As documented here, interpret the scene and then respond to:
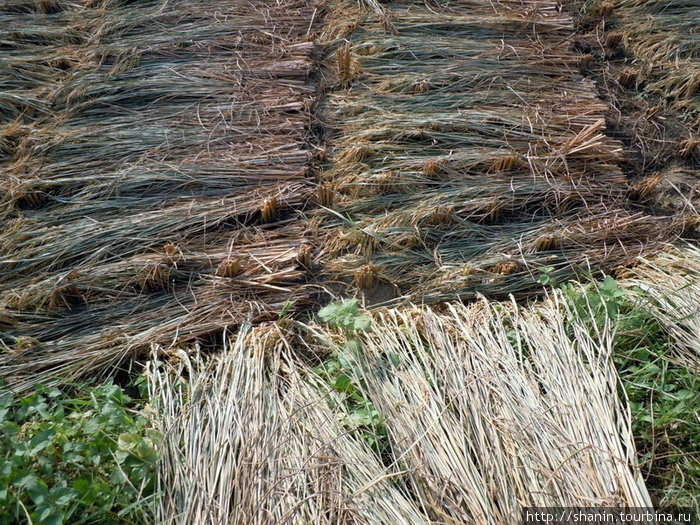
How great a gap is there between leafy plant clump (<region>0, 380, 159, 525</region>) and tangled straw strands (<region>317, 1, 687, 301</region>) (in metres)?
1.24

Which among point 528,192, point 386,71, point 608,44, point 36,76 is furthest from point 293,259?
point 608,44

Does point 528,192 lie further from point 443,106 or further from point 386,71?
point 386,71

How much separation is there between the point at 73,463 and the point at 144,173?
1.64 meters

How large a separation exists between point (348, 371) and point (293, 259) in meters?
0.71

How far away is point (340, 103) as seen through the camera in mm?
3820

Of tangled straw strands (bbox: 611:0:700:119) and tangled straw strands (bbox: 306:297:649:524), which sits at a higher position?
tangled straw strands (bbox: 611:0:700:119)

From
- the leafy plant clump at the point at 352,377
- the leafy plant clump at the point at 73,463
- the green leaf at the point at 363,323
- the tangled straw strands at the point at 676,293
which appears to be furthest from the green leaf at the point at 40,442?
the tangled straw strands at the point at 676,293

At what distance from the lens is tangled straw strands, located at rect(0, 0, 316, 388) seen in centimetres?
278

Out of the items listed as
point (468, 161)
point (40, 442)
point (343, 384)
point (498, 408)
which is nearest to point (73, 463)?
point (40, 442)

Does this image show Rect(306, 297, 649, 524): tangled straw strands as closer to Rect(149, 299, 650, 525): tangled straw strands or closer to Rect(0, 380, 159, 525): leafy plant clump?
Rect(149, 299, 650, 525): tangled straw strands

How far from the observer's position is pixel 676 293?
2.64 meters

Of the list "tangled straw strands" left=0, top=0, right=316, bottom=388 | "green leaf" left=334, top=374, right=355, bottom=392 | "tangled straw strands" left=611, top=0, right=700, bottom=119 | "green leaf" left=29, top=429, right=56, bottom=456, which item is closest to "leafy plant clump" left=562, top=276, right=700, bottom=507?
"green leaf" left=334, top=374, right=355, bottom=392

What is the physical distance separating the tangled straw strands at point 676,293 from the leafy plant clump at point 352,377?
4.08 ft

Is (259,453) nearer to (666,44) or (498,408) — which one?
(498,408)
